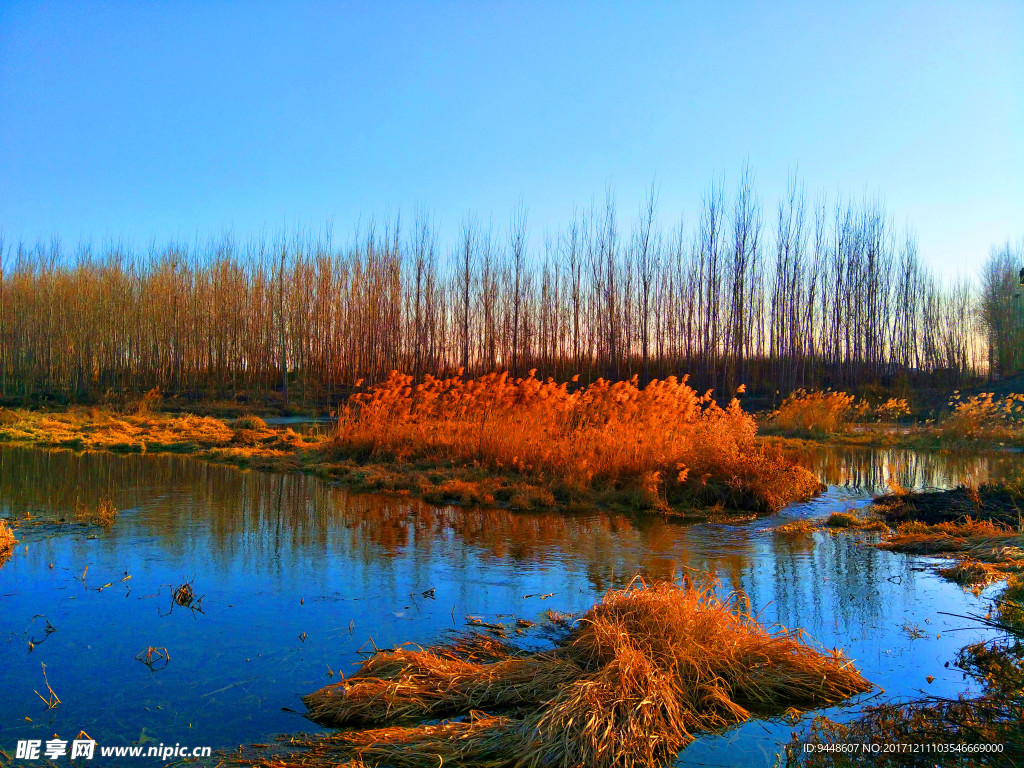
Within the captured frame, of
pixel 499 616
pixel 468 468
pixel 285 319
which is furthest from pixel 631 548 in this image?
pixel 285 319

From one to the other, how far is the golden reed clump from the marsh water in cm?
84

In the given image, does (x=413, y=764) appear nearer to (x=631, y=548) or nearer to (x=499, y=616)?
(x=499, y=616)

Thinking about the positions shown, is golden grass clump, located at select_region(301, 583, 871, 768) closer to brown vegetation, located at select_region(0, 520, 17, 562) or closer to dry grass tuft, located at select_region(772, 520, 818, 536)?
dry grass tuft, located at select_region(772, 520, 818, 536)

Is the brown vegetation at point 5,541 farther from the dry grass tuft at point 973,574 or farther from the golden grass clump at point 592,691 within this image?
the dry grass tuft at point 973,574

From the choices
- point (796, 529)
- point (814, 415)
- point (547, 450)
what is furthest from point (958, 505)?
point (814, 415)

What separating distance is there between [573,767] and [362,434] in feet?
37.4

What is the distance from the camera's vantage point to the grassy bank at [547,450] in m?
9.50

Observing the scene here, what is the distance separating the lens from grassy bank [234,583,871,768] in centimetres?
285

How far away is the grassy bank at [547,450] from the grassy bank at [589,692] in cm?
518

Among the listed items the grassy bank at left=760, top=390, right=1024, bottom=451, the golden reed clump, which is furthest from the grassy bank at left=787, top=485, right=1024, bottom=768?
the grassy bank at left=760, top=390, right=1024, bottom=451

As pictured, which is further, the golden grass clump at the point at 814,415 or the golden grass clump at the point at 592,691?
the golden grass clump at the point at 814,415

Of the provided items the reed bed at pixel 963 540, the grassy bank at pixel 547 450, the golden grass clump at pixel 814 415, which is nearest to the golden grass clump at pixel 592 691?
the reed bed at pixel 963 540

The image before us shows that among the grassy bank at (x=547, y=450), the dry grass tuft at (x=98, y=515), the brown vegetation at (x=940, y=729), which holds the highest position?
the grassy bank at (x=547, y=450)

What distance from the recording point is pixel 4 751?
2.84m
